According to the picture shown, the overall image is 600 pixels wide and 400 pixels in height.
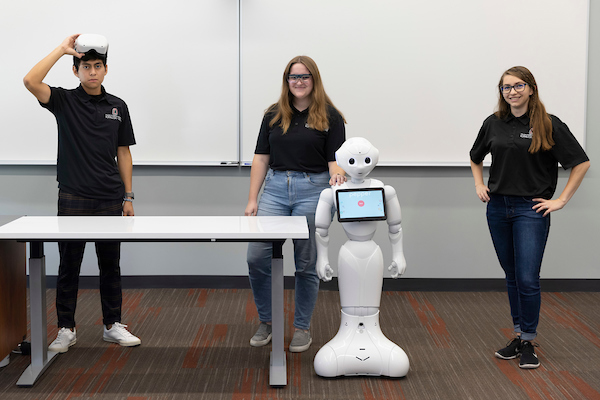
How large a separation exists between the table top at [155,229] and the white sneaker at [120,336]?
0.63 metres

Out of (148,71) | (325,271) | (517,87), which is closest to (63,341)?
(325,271)

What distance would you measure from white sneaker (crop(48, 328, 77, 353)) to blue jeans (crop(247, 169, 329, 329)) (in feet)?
3.02

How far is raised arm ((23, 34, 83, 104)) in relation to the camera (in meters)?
2.48

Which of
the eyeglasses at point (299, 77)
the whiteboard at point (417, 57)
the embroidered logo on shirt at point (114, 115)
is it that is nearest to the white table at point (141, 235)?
the embroidered logo on shirt at point (114, 115)

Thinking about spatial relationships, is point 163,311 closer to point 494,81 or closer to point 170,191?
point 170,191

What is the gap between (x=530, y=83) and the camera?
8.11 feet

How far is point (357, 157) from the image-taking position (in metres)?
2.39

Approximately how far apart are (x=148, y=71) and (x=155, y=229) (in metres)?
1.73

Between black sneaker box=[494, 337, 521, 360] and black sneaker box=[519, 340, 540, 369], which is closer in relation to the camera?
black sneaker box=[519, 340, 540, 369]

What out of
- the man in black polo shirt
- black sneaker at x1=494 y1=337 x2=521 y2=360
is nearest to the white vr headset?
the man in black polo shirt

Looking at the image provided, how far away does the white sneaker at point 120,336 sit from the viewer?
9.27 feet

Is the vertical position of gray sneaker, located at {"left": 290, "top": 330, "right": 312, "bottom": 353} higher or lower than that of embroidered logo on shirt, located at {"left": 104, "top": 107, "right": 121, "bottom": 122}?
lower

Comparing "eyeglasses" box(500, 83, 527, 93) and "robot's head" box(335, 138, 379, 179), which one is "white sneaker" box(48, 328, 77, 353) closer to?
"robot's head" box(335, 138, 379, 179)

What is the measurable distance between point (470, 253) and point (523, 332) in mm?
1305
